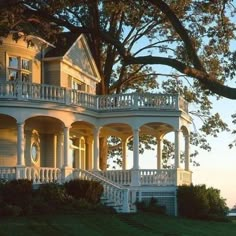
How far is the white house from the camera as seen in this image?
34.3 meters

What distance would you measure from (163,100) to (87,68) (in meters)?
7.67

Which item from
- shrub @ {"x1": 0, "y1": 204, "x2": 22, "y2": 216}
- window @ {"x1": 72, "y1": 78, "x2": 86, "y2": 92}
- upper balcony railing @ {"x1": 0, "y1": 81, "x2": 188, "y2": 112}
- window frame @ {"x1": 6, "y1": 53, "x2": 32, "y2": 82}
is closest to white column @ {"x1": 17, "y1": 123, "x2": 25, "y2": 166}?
upper balcony railing @ {"x1": 0, "y1": 81, "x2": 188, "y2": 112}

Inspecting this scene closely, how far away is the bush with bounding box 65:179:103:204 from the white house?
1.35 m

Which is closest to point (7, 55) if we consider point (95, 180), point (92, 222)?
point (95, 180)

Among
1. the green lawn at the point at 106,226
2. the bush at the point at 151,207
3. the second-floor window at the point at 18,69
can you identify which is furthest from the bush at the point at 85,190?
the second-floor window at the point at 18,69

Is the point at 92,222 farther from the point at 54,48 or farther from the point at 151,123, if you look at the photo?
the point at 54,48

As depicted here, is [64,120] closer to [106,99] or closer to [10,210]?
[106,99]

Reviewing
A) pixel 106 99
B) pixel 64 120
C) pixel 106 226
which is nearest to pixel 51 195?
pixel 106 226

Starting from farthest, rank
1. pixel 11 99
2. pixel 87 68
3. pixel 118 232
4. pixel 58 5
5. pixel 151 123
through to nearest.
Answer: pixel 87 68 < pixel 151 123 < pixel 11 99 < pixel 118 232 < pixel 58 5

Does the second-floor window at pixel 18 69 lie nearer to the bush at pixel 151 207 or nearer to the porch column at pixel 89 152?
the porch column at pixel 89 152

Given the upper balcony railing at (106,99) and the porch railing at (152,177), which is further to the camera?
the porch railing at (152,177)

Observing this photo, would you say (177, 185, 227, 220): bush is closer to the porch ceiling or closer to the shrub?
the porch ceiling

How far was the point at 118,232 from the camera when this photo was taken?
2650 centimetres

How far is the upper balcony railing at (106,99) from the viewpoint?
Result: 116 ft
